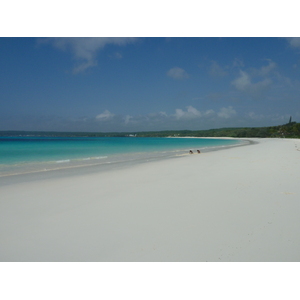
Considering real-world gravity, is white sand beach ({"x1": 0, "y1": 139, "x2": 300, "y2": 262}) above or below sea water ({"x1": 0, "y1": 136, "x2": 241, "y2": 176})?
below

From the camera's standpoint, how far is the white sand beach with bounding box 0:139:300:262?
10.2ft

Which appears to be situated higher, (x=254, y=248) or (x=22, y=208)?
(x=22, y=208)

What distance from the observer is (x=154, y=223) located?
4.08 m

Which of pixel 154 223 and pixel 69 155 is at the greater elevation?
pixel 69 155

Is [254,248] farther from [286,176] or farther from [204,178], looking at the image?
[286,176]

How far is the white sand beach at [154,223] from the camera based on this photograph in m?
3.12

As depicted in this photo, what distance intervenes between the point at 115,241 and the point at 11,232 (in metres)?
1.91

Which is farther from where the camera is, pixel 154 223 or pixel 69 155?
pixel 69 155

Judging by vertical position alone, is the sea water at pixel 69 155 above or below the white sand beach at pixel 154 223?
above

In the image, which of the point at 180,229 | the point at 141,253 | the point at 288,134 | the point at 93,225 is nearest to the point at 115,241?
the point at 141,253

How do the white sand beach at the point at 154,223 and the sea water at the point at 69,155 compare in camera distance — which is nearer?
the white sand beach at the point at 154,223

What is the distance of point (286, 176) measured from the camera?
312 inches

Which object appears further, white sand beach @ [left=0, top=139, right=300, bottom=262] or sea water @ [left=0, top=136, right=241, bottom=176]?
sea water @ [left=0, top=136, right=241, bottom=176]

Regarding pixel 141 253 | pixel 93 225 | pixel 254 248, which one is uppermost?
pixel 93 225
